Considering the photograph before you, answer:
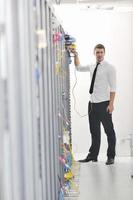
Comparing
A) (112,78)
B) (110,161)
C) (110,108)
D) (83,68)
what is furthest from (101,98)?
(110,161)

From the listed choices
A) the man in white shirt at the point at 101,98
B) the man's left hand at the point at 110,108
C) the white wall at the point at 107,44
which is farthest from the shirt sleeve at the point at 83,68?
the man's left hand at the point at 110,108

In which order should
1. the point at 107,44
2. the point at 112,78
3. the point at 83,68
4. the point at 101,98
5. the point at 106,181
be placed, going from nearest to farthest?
the point at 106,181, the point at 112,78, the point at 101,98, the point at 83,68, the point at 107,44

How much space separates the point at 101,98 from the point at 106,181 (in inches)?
49.7

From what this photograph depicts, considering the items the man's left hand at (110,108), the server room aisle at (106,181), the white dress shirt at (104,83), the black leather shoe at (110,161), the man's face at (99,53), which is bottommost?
the server room aisle at (106,181)

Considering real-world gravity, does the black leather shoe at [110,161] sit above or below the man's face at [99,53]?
below

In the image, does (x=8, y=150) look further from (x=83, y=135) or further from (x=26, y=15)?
(x=83, y=135)

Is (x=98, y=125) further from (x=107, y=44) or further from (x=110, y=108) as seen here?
(x=107, y=44)

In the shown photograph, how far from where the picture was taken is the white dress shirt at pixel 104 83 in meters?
5.01

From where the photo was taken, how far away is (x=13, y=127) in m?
1.62

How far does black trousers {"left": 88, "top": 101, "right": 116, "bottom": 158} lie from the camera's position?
5.12 m

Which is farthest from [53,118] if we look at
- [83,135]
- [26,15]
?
[83,135]

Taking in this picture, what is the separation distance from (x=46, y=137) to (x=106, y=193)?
5.52 feet

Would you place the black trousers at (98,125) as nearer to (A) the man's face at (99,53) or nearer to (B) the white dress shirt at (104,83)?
(B) the white dress shirt at (104,83)

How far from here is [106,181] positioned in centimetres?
432
